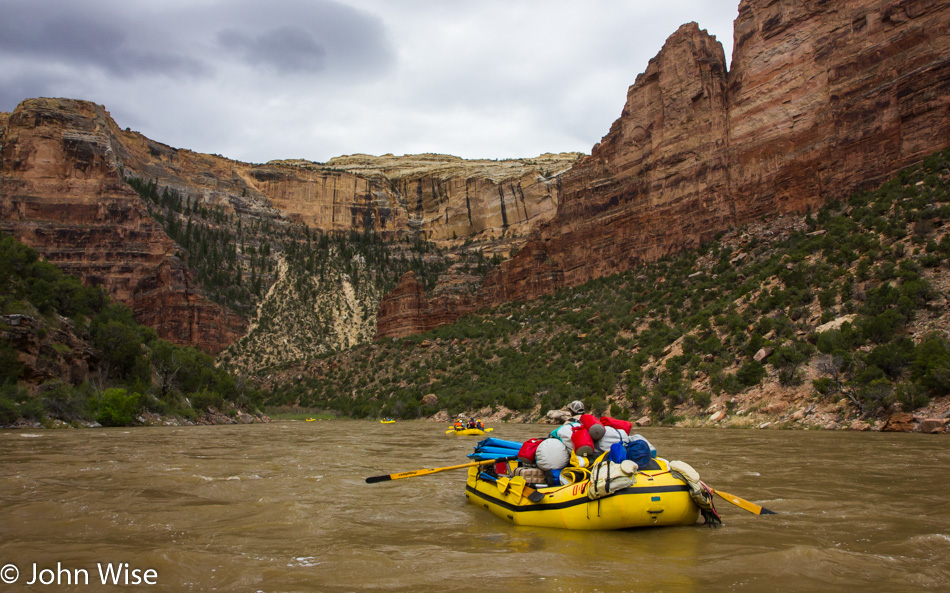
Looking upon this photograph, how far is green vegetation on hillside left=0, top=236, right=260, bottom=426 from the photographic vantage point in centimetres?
2272

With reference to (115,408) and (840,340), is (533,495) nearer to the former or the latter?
(840,340)

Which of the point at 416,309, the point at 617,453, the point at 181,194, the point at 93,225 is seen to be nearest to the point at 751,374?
the point at 617,453

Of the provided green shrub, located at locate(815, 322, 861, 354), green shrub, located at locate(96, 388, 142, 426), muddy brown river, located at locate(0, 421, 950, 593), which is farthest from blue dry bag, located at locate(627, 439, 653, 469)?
green shrub, located at locate(96, 388, 142, 426)

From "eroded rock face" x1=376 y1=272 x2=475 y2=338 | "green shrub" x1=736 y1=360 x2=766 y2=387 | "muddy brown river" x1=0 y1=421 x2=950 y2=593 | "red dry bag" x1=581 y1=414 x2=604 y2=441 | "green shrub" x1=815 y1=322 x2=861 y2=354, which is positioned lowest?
"muddy brown river" x1=0 y1=421 x2=950 y2=593

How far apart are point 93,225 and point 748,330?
80.2m

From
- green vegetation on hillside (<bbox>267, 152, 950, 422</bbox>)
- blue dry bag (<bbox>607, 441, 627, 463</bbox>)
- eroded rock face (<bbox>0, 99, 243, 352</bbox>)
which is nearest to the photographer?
blue dry bag (<bbox>607, 441, 627, 463</bbox>)

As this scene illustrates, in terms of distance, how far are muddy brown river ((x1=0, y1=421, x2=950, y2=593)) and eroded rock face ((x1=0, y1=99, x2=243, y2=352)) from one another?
68952 millimetres

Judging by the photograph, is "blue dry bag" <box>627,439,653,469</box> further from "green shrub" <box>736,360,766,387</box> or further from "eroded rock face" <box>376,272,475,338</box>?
"eroded rock face" <box>376,272,475,338</box>

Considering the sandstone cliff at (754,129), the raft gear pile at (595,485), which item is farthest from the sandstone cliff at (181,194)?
the raft gear pile at (595,485)

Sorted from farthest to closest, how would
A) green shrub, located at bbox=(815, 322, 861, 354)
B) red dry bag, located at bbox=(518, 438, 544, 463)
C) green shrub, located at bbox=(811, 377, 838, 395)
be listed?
green shrub, located at bbox=(815, 322, 861, 354), green shrub, located at bbox=(811, 377, 838, 395), red dry bag, located at bbox=(518, 438, 544, 463)

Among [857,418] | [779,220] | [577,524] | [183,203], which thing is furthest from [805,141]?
[183,203]

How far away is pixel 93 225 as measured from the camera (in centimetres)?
7494

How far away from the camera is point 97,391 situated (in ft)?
87.6

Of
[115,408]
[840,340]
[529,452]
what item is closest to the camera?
[529,452]
